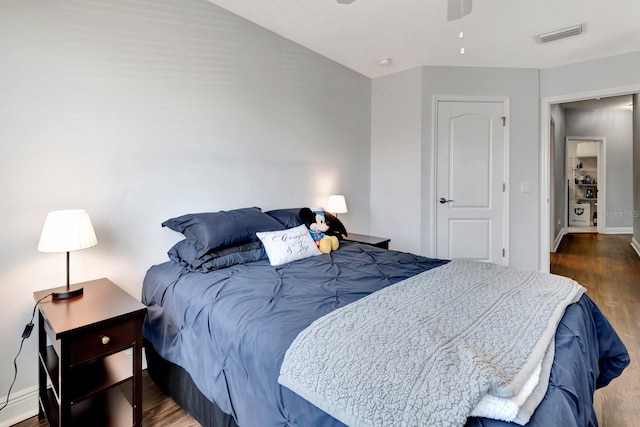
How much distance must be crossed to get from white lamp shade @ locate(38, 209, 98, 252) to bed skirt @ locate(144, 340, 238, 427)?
761 mm

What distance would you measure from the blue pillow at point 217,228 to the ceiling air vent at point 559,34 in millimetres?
3026

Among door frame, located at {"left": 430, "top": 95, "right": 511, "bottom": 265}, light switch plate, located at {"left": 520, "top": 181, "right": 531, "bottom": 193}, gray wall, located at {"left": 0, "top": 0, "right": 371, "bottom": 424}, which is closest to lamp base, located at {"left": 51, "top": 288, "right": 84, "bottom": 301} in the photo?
gray wall, located at {"left": 0, "top": 0, "right": 371, "bottom": 424}

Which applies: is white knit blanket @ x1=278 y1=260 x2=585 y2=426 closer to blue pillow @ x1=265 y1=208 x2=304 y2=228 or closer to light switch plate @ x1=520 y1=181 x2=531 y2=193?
blue pillow @ x1=265 y1=208 x2=304 y2=228

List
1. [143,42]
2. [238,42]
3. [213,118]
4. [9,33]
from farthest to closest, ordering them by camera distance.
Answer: [238,42] < [213,118] < [143,42] < [9,33]

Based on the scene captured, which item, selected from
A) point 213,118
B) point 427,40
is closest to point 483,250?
point 427,40

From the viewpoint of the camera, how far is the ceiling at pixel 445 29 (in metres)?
2.51

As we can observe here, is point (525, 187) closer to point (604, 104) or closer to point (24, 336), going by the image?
point (604, 104)

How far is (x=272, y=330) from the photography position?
47.3 inches

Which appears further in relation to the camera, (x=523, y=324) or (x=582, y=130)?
(x=582, y=130)

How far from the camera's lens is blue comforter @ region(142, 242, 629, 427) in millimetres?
986

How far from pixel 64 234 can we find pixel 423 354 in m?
1.67

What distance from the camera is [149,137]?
7.06 feet

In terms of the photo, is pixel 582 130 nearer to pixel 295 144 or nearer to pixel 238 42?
pixel 295 144

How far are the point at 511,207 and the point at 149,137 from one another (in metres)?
3.79
